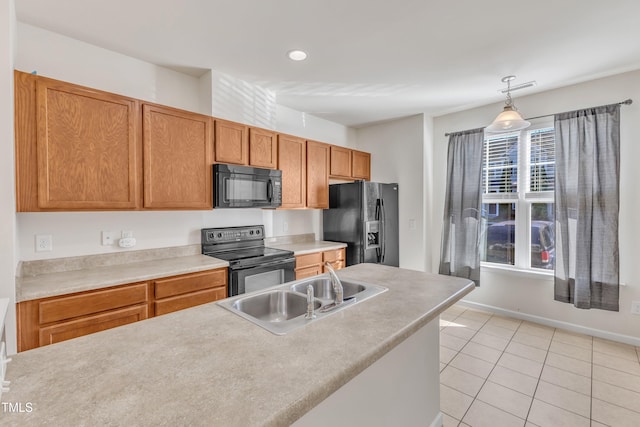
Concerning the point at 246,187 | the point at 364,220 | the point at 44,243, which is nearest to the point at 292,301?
the point at 246,187

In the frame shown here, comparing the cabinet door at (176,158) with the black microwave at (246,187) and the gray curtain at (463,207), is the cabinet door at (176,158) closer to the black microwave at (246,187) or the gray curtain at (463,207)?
the black microwave at (246,187)

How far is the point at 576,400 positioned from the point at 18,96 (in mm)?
4159

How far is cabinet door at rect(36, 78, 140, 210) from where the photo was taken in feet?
6.24

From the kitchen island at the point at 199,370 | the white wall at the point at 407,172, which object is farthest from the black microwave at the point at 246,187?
the white wall at the point at 407,172

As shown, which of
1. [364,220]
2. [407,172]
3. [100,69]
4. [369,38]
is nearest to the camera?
[369,38]

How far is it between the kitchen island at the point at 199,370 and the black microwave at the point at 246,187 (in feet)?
5.23

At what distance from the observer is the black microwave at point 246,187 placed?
269 cm

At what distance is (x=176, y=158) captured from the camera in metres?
2.48

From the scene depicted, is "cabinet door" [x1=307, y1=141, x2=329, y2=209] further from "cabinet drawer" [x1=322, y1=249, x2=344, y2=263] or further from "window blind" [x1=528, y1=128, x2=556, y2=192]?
"window blind" [x1=528, y1=128, x2=556, y2=192]

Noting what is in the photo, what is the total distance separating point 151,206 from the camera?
2352 millimetres

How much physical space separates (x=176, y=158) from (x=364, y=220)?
218 cm

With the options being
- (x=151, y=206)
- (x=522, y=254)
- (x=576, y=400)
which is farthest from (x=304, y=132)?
(x=576, y=400)

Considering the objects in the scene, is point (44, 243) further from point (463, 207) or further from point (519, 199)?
point (519, 199)

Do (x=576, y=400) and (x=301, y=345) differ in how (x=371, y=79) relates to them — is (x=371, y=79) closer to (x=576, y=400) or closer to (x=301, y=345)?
(x=301, y=345)
